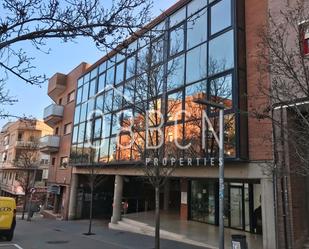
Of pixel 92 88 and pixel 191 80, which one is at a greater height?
pixel 92 88

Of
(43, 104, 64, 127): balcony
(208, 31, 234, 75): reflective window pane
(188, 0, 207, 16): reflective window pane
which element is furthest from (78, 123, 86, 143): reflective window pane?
(208, 31, 234, 75): reflective window pane

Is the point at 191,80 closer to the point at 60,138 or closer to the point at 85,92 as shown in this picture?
the point at 85,92

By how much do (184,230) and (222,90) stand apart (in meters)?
7.31

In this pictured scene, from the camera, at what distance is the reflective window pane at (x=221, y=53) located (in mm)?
14602

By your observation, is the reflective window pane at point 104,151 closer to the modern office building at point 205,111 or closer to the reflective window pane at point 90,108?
the modern office building at point 205,111

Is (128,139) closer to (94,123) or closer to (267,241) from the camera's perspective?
(94,123)

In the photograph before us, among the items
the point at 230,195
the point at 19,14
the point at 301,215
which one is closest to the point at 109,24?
the point at 19,14

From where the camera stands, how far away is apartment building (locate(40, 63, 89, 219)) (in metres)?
33.5

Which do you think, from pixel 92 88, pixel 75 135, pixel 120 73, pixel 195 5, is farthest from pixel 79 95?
pixel 195 5

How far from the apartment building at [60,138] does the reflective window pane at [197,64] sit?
18554mm

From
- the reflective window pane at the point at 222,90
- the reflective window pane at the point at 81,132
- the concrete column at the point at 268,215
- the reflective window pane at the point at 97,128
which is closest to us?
the concrete column at the point at 268,215

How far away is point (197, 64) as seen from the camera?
53.4 feet

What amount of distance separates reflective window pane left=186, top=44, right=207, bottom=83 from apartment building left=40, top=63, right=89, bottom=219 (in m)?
18.6

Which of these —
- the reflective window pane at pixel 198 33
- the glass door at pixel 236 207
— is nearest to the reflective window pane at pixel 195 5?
the reflective window pane at pixel 198 33
